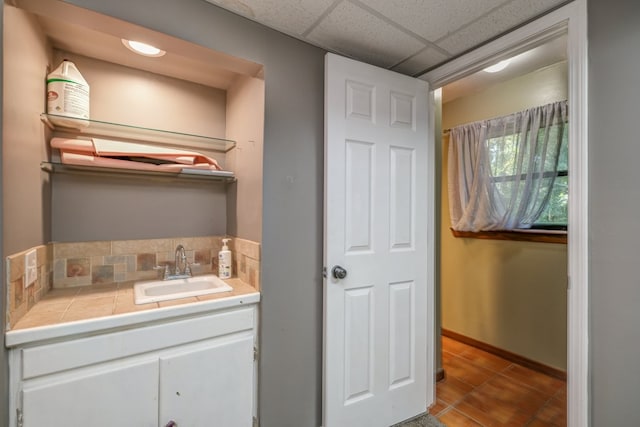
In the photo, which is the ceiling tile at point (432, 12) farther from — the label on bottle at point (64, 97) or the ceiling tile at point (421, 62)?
the label on bottle at point (64, 97)

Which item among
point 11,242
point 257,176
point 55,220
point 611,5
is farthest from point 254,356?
point 611,5

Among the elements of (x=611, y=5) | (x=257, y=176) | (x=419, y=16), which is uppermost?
(x=419, y=16)

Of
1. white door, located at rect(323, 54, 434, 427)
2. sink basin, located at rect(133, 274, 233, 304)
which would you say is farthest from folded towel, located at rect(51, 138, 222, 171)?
white door, located at rect(323, 54, 434, 427)

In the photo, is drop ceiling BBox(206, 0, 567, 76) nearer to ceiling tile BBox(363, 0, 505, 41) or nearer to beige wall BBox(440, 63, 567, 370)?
ceiling tile BBox(363, 0, 505, 41)

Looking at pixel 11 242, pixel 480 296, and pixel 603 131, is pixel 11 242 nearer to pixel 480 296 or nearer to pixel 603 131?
pixel 603 131

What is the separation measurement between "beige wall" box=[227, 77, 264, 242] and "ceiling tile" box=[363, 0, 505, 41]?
67 centimetres

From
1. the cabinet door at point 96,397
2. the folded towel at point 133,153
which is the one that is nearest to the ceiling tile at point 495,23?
the folded towel at point 133,153

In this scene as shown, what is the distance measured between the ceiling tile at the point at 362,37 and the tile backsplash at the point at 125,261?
3.71 ft

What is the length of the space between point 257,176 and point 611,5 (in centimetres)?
159

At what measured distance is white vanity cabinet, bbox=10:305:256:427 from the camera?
96cm

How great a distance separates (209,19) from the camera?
4.11 ft

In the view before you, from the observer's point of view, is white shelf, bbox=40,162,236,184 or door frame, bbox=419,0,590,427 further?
white shelf, bbox=40,162,236,184

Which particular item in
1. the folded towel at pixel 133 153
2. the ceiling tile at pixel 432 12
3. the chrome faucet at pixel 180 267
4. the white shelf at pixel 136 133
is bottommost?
the chrome faucet at pixel 180 267

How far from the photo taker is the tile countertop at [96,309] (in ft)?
3.14
